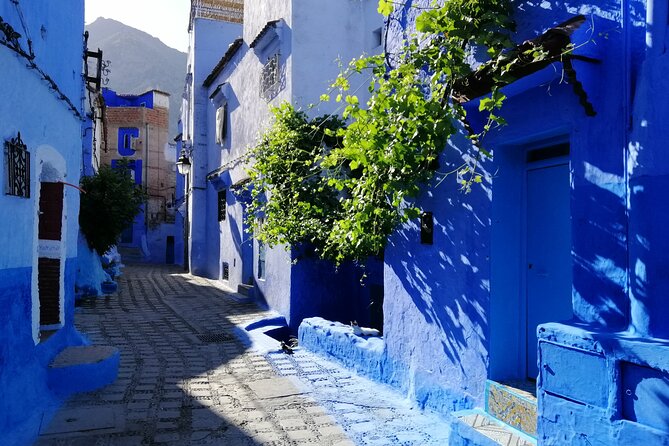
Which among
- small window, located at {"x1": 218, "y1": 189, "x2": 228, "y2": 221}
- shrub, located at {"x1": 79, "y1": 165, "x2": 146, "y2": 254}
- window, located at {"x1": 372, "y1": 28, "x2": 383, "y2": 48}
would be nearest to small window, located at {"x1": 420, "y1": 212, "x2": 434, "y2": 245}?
window, located at {"x1": 372, "y1": 28, "x2": 383, "y2": 48}

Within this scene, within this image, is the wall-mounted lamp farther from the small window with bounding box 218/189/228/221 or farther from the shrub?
the shrub

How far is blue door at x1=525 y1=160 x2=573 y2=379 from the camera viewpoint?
4152mm

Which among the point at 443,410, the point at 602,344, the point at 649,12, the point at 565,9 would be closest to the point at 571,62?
the point at 649,12

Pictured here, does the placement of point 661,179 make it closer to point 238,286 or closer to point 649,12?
point 649,12

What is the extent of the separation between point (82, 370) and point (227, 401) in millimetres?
1721

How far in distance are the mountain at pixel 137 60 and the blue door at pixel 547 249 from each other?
77883mm

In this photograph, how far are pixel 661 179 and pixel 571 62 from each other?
37.1 inches

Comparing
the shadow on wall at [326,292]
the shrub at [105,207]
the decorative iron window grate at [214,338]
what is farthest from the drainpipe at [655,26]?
the shrub at [105,207]

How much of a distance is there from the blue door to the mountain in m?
77.9

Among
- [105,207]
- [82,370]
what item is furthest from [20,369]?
[105,207]

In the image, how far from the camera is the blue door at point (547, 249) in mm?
4152

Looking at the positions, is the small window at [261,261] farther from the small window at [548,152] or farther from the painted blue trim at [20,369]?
the small window at [548,152]

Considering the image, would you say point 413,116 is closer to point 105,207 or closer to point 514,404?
point 514,404

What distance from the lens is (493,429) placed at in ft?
13.1
